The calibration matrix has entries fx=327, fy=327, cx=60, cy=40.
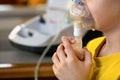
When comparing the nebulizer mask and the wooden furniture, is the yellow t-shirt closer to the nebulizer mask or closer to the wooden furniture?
the nebulizer mask

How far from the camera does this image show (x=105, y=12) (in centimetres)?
72

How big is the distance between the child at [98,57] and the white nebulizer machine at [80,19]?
14 mm

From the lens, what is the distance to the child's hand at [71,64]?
2.39 ft

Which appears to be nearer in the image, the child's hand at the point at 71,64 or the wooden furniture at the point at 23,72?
the child's hand at the point at 71,64

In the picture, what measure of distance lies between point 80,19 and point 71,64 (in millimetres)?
112

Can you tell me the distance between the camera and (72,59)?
2.41 feet

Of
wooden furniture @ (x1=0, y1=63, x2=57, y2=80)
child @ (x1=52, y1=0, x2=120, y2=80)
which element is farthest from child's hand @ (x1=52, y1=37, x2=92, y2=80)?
wooden furniture @ (x1=0, y1=63, x2=57, y2=80)

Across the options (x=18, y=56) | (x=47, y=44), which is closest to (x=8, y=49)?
(x=18, y=56)

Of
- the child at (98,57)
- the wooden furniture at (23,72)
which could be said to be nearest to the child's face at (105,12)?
the child at (98,57)

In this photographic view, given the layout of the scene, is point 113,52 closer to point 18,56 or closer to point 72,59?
point 72,59

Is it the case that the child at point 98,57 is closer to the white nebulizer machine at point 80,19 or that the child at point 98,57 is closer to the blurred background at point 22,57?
the white nebulizer machine at point 80,19

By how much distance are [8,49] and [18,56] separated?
111 mm

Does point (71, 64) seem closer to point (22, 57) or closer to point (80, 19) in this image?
point (80, 19)

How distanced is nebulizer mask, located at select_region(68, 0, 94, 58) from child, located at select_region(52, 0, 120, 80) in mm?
14
